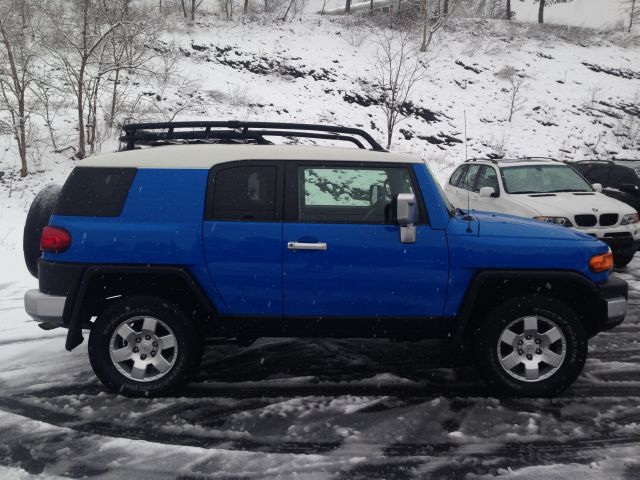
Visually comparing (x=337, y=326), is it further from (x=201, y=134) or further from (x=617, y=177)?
(x=617, y=177)

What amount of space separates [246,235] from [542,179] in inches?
276

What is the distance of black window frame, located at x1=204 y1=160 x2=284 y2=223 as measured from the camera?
3.78m

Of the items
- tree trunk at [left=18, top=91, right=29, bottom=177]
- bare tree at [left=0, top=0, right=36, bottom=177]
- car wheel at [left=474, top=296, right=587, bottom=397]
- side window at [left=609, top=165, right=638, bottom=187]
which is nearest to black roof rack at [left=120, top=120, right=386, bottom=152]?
car wheel at [left=474, top=296, right=587, bottom=397]

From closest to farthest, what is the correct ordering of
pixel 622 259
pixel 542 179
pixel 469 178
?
pixel 622 259 → pixel 542 179 → pixel 469 178

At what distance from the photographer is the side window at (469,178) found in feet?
33.1

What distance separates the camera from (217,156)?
3.90 meters

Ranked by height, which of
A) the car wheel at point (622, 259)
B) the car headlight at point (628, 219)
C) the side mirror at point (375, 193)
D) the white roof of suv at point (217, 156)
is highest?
the white roof of suv at point (217, 156)

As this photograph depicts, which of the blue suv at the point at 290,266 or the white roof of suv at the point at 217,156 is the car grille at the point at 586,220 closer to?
the blue suv at the point at 290,266

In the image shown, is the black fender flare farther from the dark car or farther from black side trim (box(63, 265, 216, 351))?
the dark car

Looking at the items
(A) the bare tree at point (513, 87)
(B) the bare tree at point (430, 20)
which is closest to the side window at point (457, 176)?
(A) the bare tree at point (513, 87)

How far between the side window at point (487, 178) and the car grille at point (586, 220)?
150 centimetres

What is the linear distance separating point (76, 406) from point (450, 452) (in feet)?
8.67

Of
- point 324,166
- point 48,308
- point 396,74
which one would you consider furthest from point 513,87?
point 48,308

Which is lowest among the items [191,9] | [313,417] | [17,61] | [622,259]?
[313,417]
